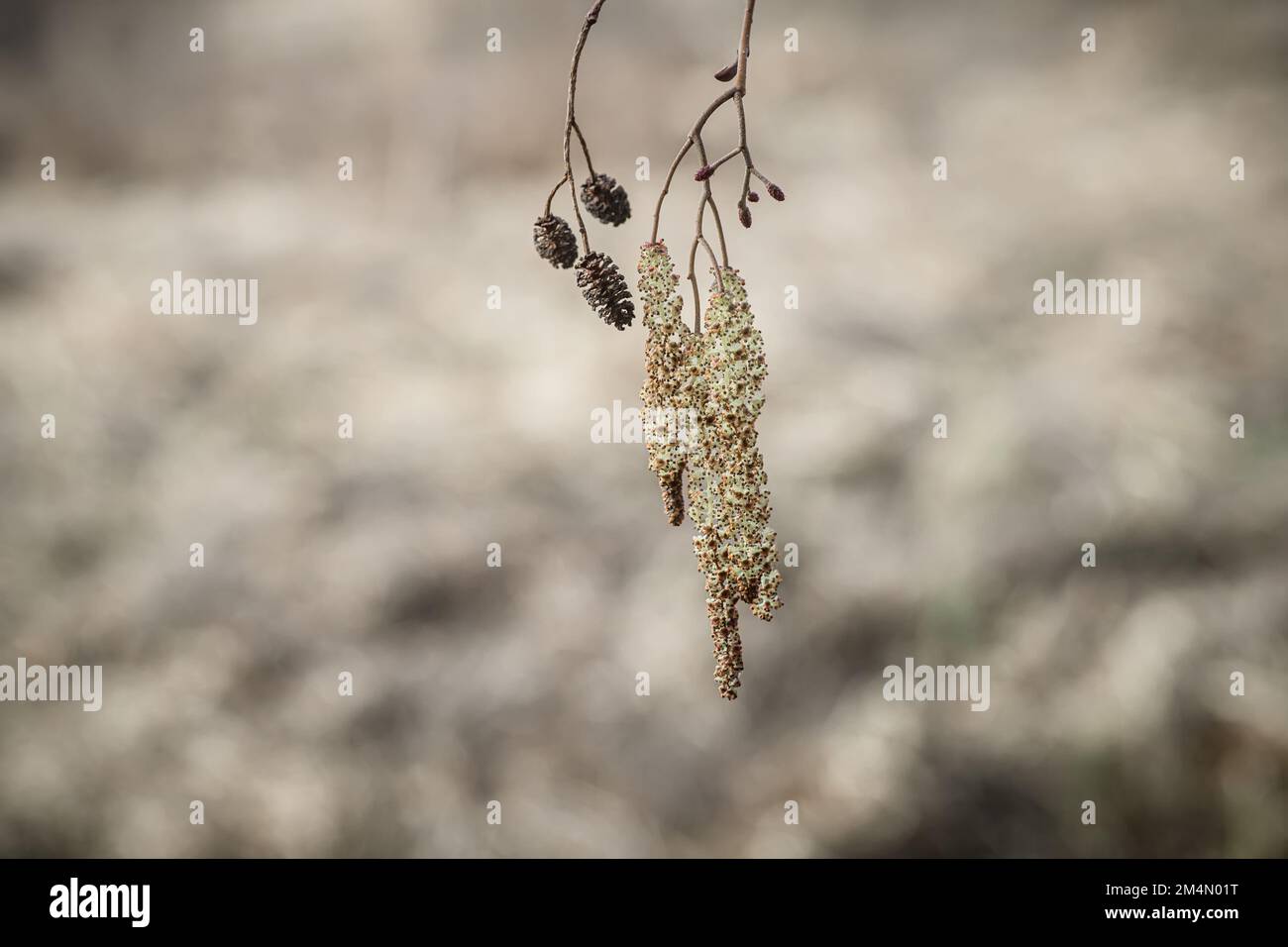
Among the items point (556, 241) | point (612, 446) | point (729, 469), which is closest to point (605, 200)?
point (556, 241)

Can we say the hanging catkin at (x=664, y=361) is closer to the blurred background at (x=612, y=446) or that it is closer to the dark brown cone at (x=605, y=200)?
the dark brown cone at (x=605, y=200)

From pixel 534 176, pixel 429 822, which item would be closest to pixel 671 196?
pixel 534 176

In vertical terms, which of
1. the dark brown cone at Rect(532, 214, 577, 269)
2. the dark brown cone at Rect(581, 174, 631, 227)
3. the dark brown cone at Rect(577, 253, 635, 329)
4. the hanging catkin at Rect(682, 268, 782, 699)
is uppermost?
the dark brown cone at Rect(581, 174, 631, 227)

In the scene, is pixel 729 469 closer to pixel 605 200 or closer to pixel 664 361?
pixel 664 361

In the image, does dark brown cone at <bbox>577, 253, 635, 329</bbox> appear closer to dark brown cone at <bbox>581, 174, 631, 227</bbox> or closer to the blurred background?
dark brown cone at <bbox>581, 174, 631, 227</bbox>

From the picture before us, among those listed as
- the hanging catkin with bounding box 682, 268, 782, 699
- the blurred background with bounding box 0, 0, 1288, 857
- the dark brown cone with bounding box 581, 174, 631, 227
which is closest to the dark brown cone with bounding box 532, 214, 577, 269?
the dark brown cone with bounding box 581, 174, 631, 227

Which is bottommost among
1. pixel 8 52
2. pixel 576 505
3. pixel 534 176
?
pixel 576 505

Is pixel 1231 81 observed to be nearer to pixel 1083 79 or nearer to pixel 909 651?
pixel 1083 79
